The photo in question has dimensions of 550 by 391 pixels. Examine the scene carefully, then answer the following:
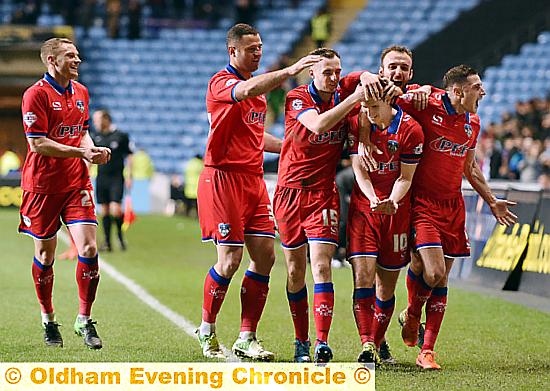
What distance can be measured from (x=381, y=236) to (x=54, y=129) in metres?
2.50

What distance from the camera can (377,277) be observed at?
8102 millimetres

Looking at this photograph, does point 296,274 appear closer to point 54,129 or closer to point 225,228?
point 225,228

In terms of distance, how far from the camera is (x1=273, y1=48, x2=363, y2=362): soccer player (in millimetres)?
7633

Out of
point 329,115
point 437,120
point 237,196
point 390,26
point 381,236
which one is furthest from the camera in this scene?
point 390,26

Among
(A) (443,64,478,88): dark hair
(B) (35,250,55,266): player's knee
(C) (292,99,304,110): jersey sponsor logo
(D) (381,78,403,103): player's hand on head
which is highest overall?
(A) (443,64,478,88): dark hair

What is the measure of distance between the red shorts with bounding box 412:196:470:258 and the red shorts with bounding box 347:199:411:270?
0.09m

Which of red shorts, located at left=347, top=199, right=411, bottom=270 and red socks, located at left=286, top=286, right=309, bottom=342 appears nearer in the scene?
red shorts, located at left=347, top=199, right=411, bottom=270

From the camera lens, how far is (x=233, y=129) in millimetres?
8047

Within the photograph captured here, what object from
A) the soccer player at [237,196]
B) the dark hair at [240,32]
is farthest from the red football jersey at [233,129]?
the dark hair at [240,32]

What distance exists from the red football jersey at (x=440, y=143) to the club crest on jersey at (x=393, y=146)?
0.97 feet

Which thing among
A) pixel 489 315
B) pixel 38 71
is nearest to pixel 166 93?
pixel 38 71

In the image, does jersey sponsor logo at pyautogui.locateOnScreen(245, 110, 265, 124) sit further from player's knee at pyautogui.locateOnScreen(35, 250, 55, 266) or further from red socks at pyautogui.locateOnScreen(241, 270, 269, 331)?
player's knee at pyautogui.locateOnScreen(35, 250, 55, 266)

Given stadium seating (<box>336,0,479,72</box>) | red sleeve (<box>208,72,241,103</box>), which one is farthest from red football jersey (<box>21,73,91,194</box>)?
stadium seating (<box>336,0,479,72</box>)

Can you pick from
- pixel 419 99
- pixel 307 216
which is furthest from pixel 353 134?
pixel 307 216
